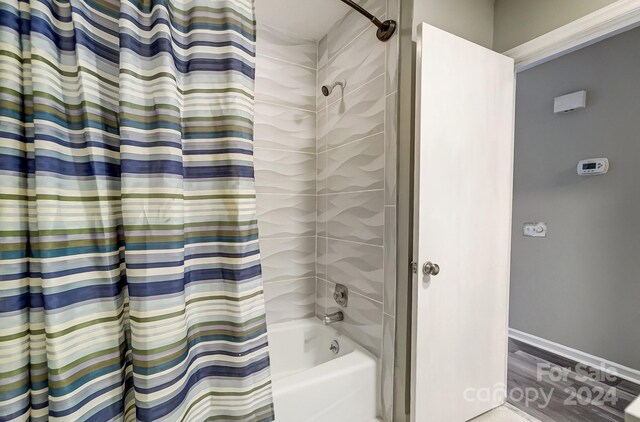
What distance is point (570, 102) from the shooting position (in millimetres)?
2180

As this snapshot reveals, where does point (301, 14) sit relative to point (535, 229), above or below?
above

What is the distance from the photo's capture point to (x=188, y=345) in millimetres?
701

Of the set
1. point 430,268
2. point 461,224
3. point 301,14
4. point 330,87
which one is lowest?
point 430,268

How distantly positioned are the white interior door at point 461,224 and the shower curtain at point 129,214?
804 mm

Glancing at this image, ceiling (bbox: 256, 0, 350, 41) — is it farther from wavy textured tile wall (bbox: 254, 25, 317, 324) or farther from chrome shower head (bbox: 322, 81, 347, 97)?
chrome shower head (bbox: 322, 81, 347, 97)

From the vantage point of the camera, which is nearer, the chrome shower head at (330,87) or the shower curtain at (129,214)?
the shower curtain at (129,214)

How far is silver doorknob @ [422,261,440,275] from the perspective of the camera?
124cm

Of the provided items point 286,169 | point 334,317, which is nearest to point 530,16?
point 286,169

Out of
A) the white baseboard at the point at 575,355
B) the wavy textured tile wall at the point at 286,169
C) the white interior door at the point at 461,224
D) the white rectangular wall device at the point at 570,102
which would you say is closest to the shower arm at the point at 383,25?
the white interior door at the point at 461,224

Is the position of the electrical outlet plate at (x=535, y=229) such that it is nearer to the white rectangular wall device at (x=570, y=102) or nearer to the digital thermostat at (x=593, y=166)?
the digital thermostat at (x=593, y=166)

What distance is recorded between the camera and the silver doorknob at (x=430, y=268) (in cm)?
124

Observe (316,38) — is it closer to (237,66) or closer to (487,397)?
(237,66)

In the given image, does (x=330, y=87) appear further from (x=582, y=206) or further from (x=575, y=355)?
(x=575, y=355)

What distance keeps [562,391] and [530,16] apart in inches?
90.5
